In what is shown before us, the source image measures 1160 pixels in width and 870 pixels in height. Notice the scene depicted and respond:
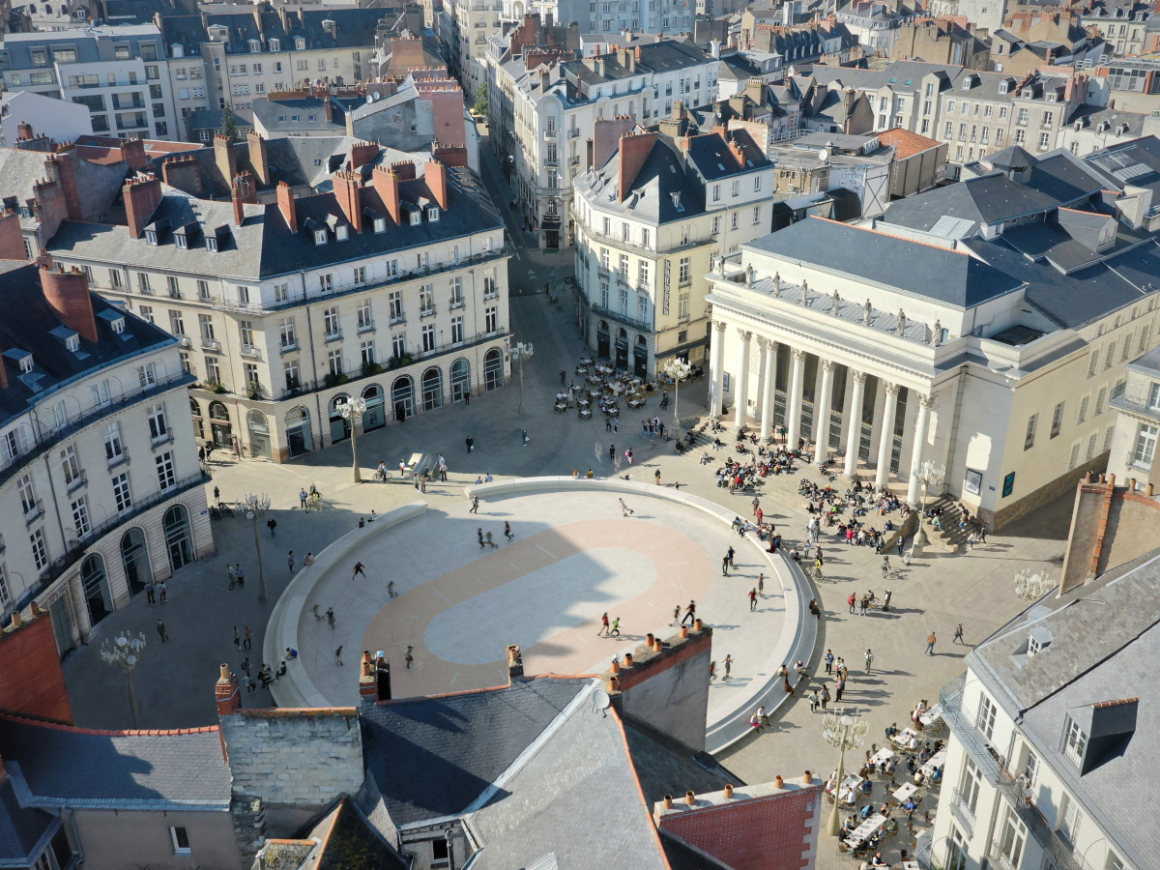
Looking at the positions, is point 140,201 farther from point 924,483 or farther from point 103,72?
point 103,72

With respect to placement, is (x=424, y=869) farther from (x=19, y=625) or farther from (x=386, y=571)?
(x=386, y=571)

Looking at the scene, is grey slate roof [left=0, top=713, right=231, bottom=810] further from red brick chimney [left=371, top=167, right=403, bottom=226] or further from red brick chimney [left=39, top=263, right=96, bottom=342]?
red brick chimney [left=371, top=167, right=403, bottom=226]

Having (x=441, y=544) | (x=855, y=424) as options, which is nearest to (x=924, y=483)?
(x=855, y=424)

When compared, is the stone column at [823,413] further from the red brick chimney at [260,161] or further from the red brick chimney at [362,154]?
the red brick chimney at [260,161]

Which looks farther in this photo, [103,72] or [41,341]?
[103,72]

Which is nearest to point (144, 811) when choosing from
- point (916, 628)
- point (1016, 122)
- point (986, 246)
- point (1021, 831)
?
point (1021, 831)
